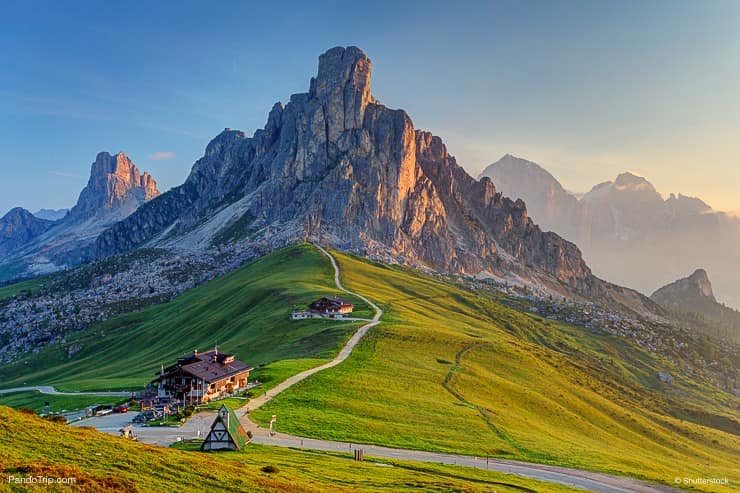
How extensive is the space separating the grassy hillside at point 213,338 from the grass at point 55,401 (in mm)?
5537

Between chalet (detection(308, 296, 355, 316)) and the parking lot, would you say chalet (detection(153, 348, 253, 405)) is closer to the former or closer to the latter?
the parking lot

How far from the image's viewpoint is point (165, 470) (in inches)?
1294

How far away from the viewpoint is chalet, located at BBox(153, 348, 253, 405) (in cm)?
7419

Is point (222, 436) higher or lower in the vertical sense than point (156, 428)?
higher

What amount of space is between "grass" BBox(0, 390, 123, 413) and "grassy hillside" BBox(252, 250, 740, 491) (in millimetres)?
38948

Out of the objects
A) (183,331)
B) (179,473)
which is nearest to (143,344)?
(183,331)

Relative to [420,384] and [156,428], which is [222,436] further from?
[420,384]

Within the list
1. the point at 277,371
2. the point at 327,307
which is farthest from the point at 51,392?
the point at 277,371

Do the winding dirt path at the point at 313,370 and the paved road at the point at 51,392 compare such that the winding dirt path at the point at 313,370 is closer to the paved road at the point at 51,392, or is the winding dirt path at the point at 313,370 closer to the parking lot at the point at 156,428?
the parking lot at the point at 156,428

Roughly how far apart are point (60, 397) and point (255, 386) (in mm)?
55208

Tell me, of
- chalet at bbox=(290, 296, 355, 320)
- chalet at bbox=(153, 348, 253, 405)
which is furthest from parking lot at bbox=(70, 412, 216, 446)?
chalet at bbox=(290, 296, 355, 320)

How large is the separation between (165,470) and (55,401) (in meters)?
86.9

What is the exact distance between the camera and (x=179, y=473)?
3284cm

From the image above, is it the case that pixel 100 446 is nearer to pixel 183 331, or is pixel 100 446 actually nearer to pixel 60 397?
pixel 60 397
